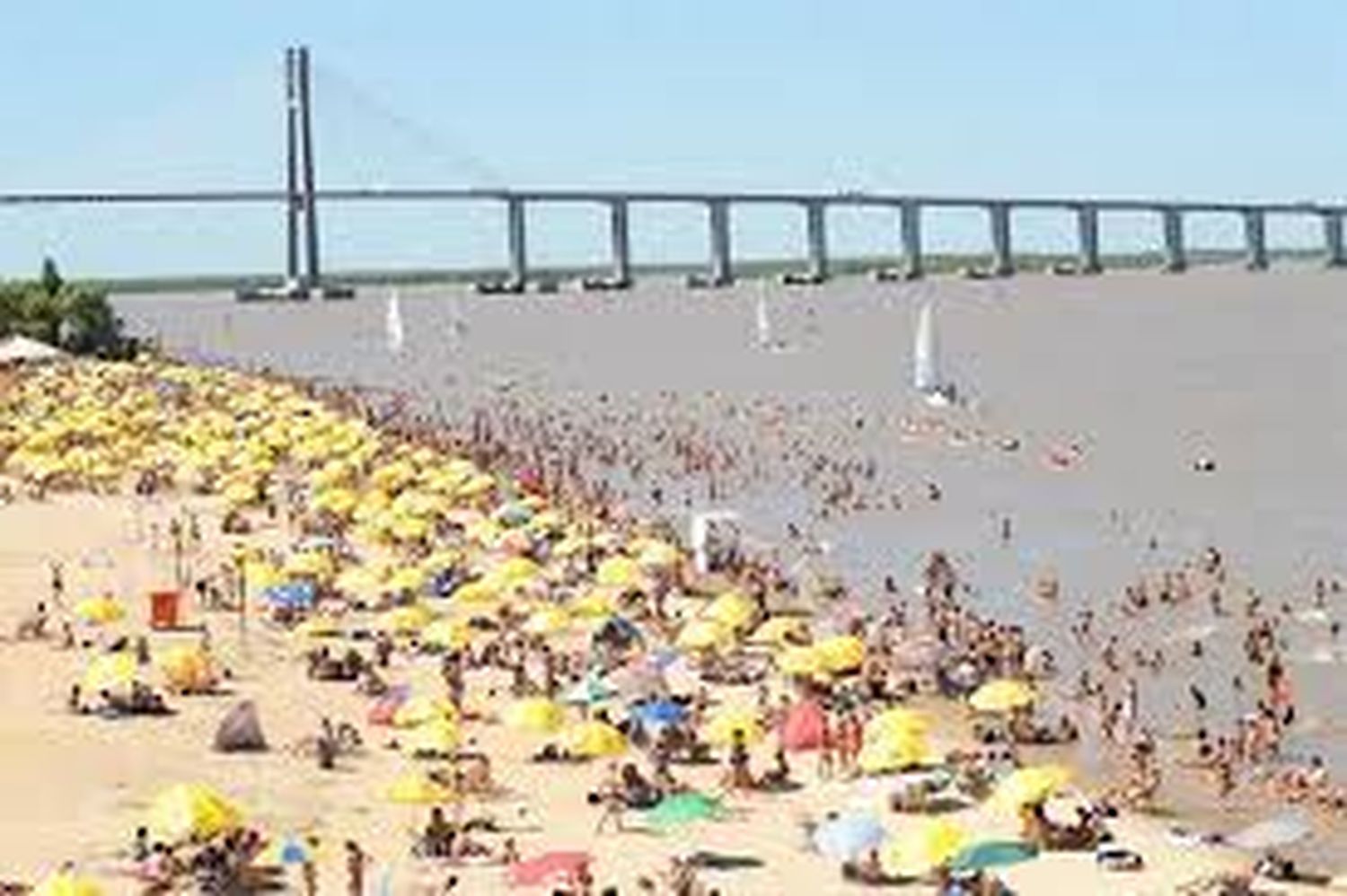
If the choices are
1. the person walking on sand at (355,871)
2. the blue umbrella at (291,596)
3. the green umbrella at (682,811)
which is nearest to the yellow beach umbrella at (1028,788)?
the green umbrella at (682,811)

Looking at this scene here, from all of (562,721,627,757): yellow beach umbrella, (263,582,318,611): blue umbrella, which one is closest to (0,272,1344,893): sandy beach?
(263,582,318,611): blue umbrella

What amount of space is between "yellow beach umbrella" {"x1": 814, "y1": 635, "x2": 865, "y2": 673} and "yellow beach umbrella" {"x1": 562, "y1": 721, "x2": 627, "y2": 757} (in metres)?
3.09

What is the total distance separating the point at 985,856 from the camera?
20.9 meters

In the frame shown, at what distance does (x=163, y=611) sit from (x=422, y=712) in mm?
9189

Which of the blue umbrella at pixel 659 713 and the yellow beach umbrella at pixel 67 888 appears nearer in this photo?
the yellow beach umbrella at pixel 67 888

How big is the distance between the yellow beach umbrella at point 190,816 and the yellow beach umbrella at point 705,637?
386 inches

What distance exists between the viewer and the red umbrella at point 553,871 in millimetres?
21328

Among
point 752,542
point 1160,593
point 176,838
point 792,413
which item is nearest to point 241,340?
point 792,413

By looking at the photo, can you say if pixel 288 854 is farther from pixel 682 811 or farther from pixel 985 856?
pixel 985 856

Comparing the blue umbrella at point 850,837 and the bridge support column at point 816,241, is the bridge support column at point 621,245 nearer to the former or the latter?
the bridge support column at point 816,241

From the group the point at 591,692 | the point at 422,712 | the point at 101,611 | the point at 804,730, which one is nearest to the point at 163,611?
the point at 101,611

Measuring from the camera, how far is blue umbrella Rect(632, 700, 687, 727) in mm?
26766

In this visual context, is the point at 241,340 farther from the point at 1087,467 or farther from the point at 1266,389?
the point at 1087,467

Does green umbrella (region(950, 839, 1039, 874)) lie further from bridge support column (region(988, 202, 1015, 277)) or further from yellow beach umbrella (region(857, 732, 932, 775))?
bridge support column (region(988, 202, 1015, 277))
